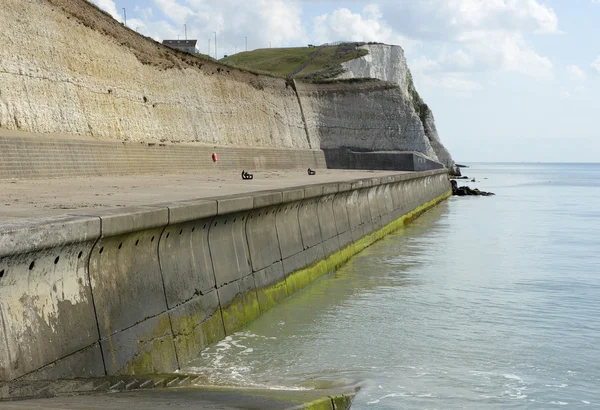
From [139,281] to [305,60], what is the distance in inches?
4192

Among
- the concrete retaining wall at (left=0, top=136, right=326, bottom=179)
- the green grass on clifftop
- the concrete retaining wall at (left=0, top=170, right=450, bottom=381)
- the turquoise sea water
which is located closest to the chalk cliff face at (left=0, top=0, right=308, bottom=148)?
the concrete retaining wall at (left=0, top=136, right=326, bottom=179)

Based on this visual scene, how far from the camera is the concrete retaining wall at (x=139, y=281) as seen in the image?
5441 millimetres

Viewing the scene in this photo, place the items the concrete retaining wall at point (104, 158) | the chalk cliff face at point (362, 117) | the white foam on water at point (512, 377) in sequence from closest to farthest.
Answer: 1. the white foam on water at point (512, 377)
2. the concrete retaining wall at point (104, 158)
3. the chalk cliff face at point (362, 117)

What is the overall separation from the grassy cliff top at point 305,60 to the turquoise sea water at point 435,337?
3004 inches

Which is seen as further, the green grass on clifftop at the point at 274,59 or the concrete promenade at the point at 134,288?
the green grass on clifftop at the point at 274,59

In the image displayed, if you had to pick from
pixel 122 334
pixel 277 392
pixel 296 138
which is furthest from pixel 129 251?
pixel 296 138

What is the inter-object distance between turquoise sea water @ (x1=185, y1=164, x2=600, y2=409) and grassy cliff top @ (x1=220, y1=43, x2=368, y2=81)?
7630cm

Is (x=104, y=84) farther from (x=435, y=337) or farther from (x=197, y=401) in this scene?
(x=197, y=401)

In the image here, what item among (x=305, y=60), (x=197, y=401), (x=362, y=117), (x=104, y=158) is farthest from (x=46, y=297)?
(x=305, y=60)

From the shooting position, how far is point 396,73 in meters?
112

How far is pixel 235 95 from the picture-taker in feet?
194

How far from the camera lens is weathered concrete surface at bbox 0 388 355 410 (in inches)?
176

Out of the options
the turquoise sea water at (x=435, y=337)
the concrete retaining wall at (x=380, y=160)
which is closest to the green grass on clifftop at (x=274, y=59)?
the concrete retaining wall at (x=380, y=160)

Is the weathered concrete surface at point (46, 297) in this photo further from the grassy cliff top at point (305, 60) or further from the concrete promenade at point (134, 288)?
the grassy cliff top at point (305, 60)
